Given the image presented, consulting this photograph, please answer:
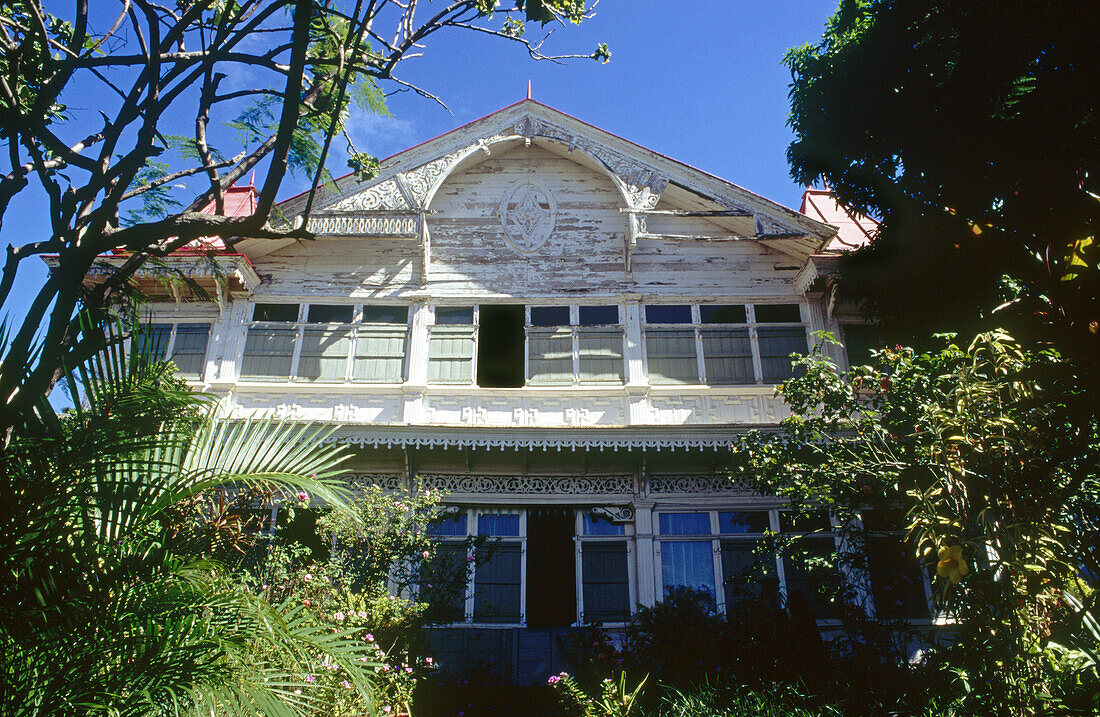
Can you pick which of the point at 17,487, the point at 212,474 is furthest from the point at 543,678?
the point at 17,487

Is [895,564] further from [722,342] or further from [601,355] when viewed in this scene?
[601,355]

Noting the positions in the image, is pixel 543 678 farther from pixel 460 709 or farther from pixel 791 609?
pixel 791 609

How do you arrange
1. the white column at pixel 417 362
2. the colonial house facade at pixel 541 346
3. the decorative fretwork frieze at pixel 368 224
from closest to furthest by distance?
1. the colonial house facade at pixel 541 346
2. the white column at pixel 417 362
3. the decorative fretwork frieze at pixel 368 224

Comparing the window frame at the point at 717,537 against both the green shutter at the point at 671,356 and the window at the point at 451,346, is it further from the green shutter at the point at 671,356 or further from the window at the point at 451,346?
the window at the point at 451,346

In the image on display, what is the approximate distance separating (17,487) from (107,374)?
94cm

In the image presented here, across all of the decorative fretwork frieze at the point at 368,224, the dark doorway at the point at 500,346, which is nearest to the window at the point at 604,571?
the dark doorway at the point at 500,346

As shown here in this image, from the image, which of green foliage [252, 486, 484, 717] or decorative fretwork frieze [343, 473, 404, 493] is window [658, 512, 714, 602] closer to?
green foliage [252, 486, 484, 717]

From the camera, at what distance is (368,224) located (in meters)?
11.9

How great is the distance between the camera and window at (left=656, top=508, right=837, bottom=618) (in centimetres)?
1002

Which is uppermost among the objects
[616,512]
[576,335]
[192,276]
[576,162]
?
[576,162]

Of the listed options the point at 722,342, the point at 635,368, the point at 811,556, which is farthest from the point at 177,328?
the point at 811,556

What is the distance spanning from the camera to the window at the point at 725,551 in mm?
10016

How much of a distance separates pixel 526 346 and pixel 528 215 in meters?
2.46

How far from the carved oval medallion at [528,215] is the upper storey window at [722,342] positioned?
7.71 ft
